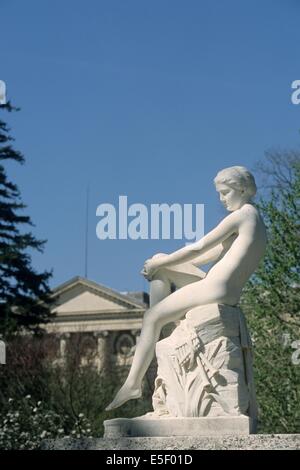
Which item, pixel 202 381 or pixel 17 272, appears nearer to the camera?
pixel 202 381

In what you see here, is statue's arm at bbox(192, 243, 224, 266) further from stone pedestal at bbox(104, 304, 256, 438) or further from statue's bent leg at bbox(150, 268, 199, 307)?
stone pedestal at bbox(104, 304, 256, 438)

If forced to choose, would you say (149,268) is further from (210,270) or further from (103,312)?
(103,312)

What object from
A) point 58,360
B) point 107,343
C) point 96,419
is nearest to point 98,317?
point 107,343

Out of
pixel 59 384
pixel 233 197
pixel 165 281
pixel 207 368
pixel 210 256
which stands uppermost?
pixel 233 197

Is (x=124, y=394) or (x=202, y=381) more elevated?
(x=202, y=381)

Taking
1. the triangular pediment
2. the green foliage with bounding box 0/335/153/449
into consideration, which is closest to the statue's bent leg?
the green foliage with bounding box 0/335/153/449

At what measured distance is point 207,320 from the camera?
31.8 feet

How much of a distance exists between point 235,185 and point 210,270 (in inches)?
37.7

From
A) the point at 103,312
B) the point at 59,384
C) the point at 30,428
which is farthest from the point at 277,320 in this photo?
A: the point at 103,312

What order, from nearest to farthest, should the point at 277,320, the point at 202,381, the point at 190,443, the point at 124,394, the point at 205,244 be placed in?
the point at 190,443 < the point at 202,381 < the point at 124,394 < the point at 205,244 < the point at 277,320

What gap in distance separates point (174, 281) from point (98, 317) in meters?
57.8

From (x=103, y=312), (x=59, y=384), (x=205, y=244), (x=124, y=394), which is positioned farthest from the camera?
(x=103, y=312)

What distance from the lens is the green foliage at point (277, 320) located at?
20750 mm

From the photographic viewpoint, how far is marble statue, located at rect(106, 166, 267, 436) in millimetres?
9555
